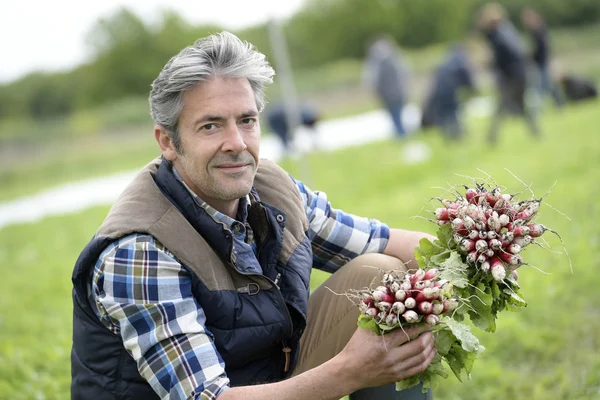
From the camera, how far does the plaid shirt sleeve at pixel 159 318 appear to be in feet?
6.81

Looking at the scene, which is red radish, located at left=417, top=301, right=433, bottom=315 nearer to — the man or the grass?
the man

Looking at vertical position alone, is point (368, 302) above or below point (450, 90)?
above

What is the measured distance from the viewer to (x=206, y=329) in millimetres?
2168

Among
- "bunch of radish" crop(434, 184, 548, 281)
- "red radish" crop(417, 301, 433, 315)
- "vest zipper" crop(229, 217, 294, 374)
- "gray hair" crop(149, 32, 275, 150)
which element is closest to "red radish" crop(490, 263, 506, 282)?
"bunch of radish" crop(434, 184, 548, 281)

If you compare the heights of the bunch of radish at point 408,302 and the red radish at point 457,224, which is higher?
the red radish at point 457,224

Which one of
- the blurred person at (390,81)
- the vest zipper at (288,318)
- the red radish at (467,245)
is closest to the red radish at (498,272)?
the red radish at (467,245)

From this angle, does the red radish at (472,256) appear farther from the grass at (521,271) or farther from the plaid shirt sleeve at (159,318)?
the grass at (521,271)

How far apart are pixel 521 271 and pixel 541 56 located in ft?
32.8

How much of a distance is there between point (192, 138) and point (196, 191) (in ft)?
0.63

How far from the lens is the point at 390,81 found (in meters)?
13.8

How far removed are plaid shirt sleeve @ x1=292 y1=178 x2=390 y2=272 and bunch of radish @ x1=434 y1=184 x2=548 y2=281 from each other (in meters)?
0.57

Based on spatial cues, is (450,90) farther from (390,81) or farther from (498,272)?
(498,272)

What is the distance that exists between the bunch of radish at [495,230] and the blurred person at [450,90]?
10.3 meters

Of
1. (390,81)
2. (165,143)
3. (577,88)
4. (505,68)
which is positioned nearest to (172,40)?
(390,81)
